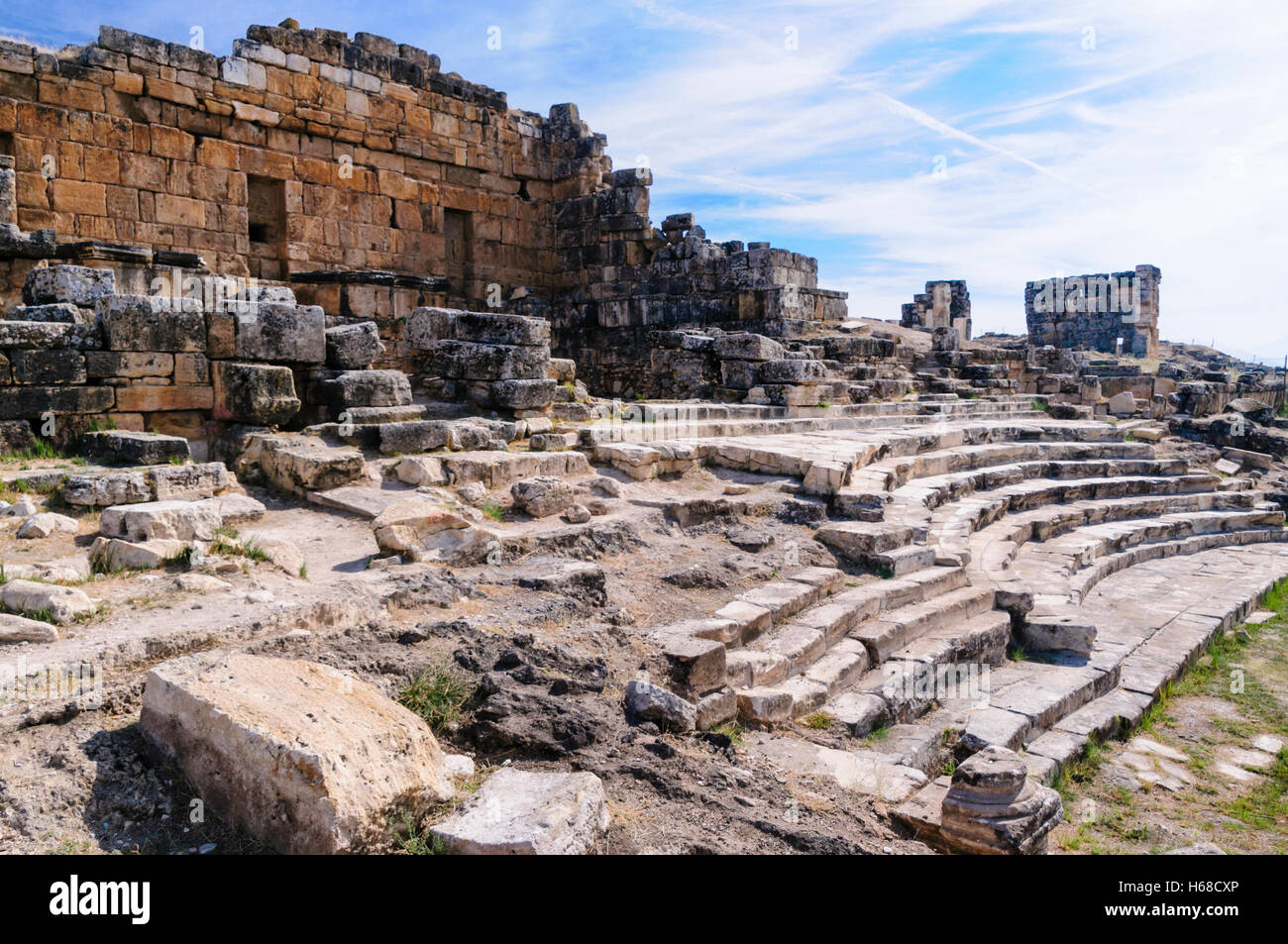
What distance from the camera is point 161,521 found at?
15.4 ft

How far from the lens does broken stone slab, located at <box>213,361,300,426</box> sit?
22.9 feet

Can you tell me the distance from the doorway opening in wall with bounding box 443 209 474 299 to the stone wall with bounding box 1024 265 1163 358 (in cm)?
2327

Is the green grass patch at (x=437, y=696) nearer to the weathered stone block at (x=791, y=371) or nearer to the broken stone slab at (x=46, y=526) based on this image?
the broken stone slab at (x=46, y=526)

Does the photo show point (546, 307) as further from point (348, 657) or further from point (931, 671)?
point (348, 657)

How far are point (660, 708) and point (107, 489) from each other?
150 inches

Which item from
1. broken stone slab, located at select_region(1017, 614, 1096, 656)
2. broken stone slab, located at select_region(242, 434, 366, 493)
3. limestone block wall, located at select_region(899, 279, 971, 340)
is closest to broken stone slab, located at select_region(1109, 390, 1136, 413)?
limestone block wall, located at select_region(899, 279, 971, 340)

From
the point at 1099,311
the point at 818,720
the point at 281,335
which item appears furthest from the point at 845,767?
the point at 1099,311

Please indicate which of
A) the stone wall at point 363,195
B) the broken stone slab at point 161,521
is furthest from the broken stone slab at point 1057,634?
the stone wall at point 363,195

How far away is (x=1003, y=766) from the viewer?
3719mm

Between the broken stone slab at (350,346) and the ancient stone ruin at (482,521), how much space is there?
4 cm

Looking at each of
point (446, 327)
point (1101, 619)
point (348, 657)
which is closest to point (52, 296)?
point (446, 327)

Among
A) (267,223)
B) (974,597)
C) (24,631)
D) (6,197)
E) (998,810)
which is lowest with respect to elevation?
(998,810)

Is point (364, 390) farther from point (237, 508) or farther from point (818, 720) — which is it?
point (818, 720)

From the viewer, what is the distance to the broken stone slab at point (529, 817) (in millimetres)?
2539
